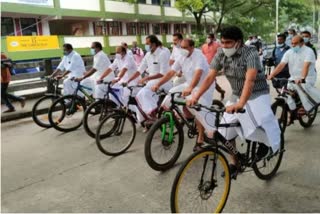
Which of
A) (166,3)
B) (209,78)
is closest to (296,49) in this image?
(209,78)

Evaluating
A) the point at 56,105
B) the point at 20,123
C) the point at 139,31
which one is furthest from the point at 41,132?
the point at 139,31

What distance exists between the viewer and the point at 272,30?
35875mm

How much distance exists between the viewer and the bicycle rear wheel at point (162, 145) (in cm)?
477

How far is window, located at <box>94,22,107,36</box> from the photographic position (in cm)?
2752

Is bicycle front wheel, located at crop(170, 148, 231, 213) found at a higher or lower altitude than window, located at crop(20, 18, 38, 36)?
lower

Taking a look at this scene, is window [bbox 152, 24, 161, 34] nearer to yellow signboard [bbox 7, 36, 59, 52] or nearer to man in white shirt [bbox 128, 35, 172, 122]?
yellow signboard [bbox 7, 36, 59, 52]

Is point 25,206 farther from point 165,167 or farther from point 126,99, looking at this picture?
point 126,99

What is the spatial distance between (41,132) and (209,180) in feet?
16.2

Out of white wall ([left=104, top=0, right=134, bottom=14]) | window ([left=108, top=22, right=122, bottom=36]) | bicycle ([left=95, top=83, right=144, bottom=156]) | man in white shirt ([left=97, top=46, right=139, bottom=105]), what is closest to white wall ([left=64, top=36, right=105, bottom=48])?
white wall ([left=104, top=0, right=134, bottom=14])

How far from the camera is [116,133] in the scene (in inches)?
225

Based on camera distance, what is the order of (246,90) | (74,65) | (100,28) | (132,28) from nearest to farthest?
(246,90), (74,65), (100,28), (132,28)

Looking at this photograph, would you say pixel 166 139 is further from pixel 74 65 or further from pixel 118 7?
pixel 118 7

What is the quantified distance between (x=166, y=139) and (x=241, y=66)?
5.61 ft

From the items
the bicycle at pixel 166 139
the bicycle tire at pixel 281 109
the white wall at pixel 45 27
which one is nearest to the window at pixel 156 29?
the white wall at pixel 45 27
